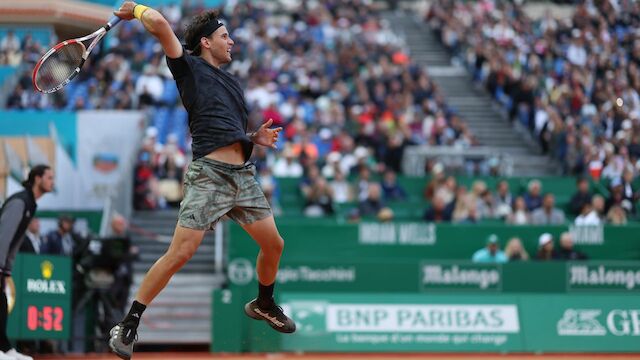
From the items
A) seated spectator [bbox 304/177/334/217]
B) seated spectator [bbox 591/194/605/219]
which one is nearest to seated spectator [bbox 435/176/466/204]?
A: seated spectator [bbox 304/177/334/217]

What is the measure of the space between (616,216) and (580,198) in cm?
99

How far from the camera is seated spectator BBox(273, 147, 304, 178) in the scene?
20.1 metres

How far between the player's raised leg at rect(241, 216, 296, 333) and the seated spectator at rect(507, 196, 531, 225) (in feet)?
34.1

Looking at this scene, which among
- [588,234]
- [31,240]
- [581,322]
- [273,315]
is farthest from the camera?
[588,234]

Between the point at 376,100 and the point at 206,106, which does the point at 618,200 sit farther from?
the point at 206,106

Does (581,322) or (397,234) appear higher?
(397,234)

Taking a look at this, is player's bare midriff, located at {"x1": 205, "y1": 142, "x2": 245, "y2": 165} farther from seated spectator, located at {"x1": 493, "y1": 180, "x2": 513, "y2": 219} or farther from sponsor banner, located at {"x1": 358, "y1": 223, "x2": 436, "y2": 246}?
seated spectator, located at {"x1": 493, "y1": 180, "x2": 513, "y2": 219}

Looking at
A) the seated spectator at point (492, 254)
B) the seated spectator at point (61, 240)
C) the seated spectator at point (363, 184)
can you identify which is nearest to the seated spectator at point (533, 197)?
the seated spectator at point (492, 254)

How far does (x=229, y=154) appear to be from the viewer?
8039 millimetres

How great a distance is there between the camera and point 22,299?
46.9 feet

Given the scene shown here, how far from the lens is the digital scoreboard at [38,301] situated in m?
14.2

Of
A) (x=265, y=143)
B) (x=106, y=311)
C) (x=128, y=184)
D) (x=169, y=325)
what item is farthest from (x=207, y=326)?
(x=265, y=143)

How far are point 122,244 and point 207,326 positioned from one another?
189 centimetres

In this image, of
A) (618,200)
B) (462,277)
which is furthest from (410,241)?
(618,200)
